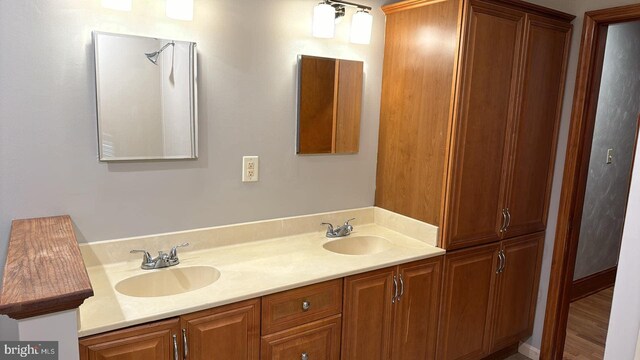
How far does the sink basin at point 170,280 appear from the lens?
1.80 meters

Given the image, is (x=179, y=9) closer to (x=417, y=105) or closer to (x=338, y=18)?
(x=338, y=18)

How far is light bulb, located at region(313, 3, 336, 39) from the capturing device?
2215 mm

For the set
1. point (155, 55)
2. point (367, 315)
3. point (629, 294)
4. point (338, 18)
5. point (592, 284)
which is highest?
point (338, 18)

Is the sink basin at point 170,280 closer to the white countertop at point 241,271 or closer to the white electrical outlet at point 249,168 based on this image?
the white countertop at point 241,271

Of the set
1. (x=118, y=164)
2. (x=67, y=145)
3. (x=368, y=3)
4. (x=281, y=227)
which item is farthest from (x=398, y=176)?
(x=67, y=145)

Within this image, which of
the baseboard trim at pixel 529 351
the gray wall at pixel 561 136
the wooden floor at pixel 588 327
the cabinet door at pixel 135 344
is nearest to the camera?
the cabinet door at pixel 135 344

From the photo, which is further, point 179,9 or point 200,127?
point 200,127

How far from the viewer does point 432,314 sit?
2.34 meters

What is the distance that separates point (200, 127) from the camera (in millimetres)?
2039

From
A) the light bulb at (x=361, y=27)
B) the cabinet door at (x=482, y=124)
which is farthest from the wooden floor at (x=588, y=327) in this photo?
the light bulb at (x=361, y=27)

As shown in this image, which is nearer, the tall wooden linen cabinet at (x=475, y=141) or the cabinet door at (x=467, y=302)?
the tall wooden linen cabinet at (x=475, y=141)

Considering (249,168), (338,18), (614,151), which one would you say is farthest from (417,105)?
(614,151)

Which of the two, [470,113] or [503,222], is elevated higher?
[470,113]

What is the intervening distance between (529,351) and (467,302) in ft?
2.73
